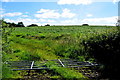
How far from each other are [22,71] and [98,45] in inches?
156

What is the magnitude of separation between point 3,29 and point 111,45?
4.11 meters

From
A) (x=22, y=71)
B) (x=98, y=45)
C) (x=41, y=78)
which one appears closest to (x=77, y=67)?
(x=41, y=78)

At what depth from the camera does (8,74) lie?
6.50 metres

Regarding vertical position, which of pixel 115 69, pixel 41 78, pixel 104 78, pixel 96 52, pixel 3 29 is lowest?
pixel 41 78

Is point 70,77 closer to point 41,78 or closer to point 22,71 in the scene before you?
point 41,78

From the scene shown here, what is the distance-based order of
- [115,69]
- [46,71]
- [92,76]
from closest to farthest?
[115,69] < [92,76] < [46,71]

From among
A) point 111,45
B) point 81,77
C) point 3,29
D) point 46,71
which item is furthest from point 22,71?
point 111,45

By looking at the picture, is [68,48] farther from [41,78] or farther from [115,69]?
[115,69]

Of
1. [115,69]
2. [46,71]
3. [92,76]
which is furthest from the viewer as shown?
[46,71]

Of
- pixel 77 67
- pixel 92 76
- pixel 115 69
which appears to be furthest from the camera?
pixel 77 67

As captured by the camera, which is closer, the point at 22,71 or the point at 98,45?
the point at 98,45

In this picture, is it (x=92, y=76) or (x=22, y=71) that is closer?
(x=92, y=76)

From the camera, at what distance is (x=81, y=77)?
6668mm

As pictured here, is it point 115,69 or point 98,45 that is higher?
point 98,45
